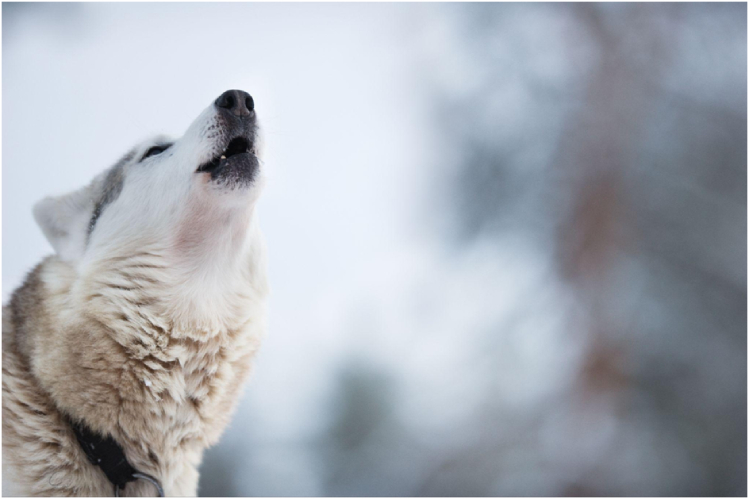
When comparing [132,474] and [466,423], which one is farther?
[466,423]

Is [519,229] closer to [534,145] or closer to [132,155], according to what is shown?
[534,145]

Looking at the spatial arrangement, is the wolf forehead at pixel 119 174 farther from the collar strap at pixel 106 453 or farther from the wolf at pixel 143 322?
the collar strap at pixel 106 453

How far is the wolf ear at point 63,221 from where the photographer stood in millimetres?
2520

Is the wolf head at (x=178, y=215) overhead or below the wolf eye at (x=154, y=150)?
below

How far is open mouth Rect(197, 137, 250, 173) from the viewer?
2.10 metres

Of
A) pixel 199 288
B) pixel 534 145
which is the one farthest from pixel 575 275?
pixel 199 288

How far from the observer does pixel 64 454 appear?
2074mm

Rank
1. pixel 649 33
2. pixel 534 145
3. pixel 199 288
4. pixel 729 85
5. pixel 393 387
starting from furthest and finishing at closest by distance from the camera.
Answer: pixel 393 387
pixel 534 145
pixel 649 33
pixel 729 85
pixel 199 288

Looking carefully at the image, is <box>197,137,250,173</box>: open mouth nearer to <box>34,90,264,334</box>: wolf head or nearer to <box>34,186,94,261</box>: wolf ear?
<box>34,90,264,334</box>: wolf head

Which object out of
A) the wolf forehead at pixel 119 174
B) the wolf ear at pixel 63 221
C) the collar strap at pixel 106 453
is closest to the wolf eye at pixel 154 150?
the wolf forehead at pixel 119 174

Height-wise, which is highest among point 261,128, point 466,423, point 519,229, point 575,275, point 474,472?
point 519,229

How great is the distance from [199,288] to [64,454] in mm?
823

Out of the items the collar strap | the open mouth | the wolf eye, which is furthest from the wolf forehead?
the collar strap

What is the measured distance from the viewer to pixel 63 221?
8.42ft
